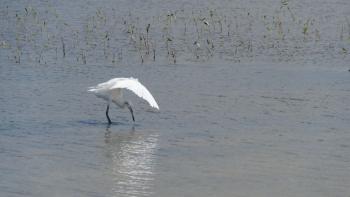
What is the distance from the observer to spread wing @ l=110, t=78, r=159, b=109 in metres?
11.6

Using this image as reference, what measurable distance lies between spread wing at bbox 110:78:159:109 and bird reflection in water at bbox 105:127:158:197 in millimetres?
457

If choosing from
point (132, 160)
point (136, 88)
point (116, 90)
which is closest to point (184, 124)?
point (136, 88)

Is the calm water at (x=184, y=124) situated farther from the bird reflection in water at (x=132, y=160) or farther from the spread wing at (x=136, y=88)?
the spread wing at (x=136, y=88)

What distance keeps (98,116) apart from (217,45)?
21.6 ft

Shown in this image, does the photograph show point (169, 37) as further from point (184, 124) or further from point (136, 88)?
point (184, 124)

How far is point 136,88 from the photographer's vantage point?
11.7m

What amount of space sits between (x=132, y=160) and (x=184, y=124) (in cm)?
199

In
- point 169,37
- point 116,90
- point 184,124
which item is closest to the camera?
point 184,124

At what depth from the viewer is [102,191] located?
27.2 ft

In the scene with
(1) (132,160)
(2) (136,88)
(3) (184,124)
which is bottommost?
(1) (132,160)

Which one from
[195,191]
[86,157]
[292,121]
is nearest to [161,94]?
[292,121]

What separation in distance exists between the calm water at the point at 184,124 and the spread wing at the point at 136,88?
0.36m

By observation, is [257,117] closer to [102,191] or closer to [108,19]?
[102,191]

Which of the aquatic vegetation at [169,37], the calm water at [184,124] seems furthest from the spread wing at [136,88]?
the aquatic vegetation at [169,37]
